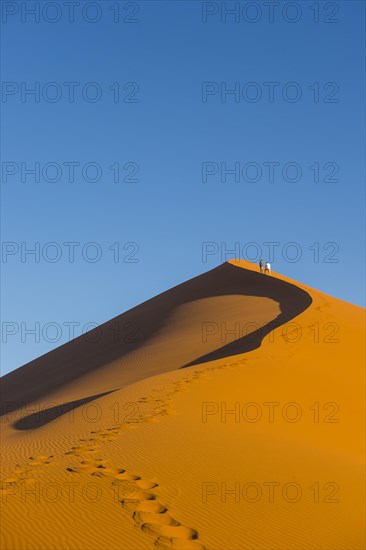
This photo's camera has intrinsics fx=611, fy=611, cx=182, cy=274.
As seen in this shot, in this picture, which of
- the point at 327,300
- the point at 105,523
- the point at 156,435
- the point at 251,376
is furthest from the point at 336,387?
the point at 327,300

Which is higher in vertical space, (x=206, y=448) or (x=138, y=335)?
(x=138, y=335)

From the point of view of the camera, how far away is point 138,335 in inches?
1204

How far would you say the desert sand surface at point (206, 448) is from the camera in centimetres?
724

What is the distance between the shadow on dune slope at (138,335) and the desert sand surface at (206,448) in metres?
0.41

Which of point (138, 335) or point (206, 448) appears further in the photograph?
point (138, 335)

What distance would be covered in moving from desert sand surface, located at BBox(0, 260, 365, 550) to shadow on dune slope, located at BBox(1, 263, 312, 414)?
16.2 inches

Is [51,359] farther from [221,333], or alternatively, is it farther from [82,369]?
[221,333]

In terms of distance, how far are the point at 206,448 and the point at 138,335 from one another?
20.6 m

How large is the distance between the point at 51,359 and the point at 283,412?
21979 mm

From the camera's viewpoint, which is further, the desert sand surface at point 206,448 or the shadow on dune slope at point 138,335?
the shadow on dune slope at point 138,335

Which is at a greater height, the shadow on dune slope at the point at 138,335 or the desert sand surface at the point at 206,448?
the shadow on dune slope at the point at 138,335

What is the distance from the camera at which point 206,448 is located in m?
10.1

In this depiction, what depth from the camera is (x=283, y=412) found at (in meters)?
14.1

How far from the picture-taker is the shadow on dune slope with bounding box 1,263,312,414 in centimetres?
2439
